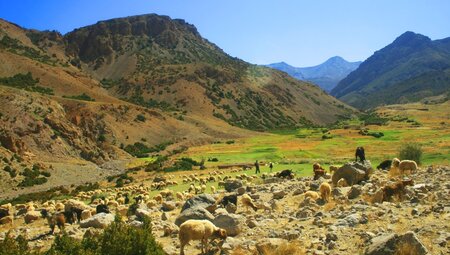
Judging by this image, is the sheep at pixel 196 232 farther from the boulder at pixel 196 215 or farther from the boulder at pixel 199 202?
the boulder at pixel 199 202

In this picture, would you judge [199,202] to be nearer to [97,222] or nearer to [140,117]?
[97,222]

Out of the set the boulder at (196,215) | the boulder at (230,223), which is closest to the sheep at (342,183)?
the boulder at (196,215)

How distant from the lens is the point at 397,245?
1088cm

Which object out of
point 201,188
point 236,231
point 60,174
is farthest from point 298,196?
point 60,174

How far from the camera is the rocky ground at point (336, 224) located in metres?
11.9

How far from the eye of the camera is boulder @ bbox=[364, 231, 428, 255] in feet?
34.7

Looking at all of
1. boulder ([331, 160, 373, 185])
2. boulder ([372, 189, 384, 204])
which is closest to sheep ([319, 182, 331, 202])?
boulder ([372, 189, 384, 204])

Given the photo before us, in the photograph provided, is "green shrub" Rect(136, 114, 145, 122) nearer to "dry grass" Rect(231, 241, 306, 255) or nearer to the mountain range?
the mountain range

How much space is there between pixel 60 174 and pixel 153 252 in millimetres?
57407

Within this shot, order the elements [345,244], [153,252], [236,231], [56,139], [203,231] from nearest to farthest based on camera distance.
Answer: [153,252], [345,244], [203,231], [236,231], [56,139]

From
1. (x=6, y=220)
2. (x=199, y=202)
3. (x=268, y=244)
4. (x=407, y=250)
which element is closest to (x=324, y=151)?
(x=199, y=202)

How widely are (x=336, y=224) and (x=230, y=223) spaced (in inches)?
161

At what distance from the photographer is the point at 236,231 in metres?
15.7

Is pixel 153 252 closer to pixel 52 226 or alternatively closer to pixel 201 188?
pixel 52 226
